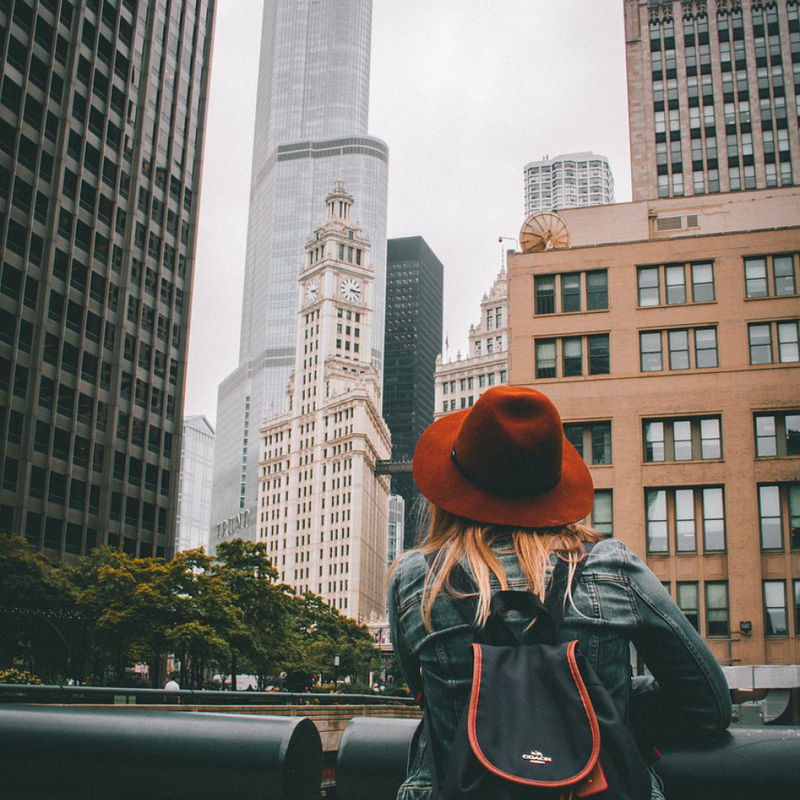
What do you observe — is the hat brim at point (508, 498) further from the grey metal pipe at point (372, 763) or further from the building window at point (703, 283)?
the building window at point (703, 283)

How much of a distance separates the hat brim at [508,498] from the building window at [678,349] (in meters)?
44.8

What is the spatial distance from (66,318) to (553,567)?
66.0 m

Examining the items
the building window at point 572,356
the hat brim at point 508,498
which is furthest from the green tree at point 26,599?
the hat brim at point 508,498

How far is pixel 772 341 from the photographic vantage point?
44.8m

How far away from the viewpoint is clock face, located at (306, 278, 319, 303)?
184375 millimetres

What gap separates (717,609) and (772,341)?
1364 cm

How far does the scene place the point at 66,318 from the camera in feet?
209

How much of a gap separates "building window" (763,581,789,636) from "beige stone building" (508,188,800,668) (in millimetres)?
51

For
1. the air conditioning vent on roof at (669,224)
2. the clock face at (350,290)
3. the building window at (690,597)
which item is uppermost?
the clock face at (350,290)

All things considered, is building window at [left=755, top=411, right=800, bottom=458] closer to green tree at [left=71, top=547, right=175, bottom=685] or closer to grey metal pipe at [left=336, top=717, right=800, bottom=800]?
green tree at [left=71, top=547, right=175, bottom=685]

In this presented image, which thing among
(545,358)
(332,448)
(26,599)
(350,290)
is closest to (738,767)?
(545,358)

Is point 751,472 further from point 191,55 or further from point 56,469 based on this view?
point 191,55

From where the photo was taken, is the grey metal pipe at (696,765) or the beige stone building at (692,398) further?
the beige stone building at (692,398)

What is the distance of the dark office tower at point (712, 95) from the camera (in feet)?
292
